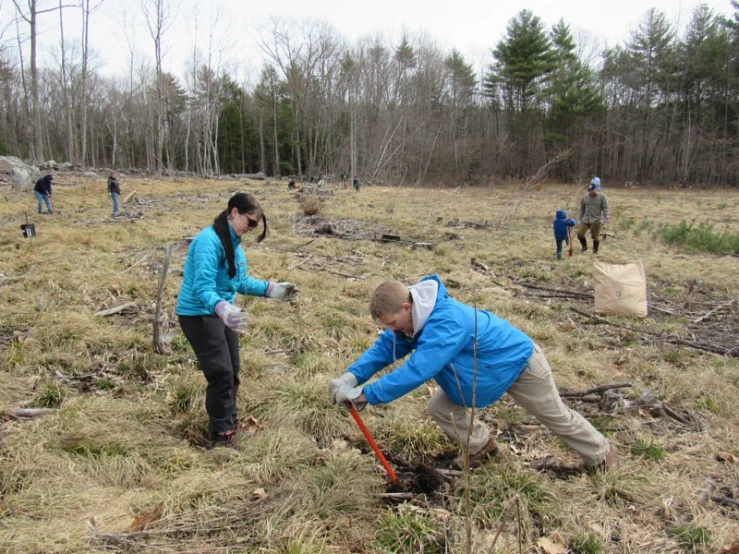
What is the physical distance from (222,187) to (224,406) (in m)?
28.8

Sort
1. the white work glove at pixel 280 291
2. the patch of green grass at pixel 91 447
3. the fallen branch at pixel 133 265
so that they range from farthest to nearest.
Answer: the fallen branch at pixel 133 265 < the white work glove at pixel 280 291 < the patch of green grass at pixel 91 447

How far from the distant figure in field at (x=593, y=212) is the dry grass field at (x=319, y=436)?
2929 mm

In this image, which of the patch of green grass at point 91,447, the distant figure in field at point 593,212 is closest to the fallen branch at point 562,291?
the distant figure in field at point 593,212

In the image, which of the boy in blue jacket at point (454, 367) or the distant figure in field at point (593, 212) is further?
the distant figure in field at point (593, 212)

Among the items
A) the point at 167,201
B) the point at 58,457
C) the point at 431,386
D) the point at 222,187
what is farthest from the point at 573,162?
the point at 58,457

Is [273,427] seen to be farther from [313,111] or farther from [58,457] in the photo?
[313,111]

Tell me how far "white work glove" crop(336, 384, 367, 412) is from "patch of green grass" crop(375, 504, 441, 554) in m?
0.63

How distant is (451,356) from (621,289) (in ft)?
17.2

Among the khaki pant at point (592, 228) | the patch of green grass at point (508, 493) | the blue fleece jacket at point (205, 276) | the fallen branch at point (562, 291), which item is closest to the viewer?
the patch of green grass at point (508, 493)

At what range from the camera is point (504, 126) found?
45000 millimetres

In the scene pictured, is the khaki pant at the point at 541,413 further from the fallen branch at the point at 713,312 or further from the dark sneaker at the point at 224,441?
the fallen branch at the point at 713,312

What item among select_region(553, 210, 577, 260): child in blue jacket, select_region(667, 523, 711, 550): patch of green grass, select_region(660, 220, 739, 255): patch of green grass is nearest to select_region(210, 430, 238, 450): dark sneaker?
select_region(667, 523, 711, 550): patch of green grass

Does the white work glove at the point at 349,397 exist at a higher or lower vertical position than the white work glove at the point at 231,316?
lower

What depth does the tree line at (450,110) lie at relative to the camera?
35.0 metres
